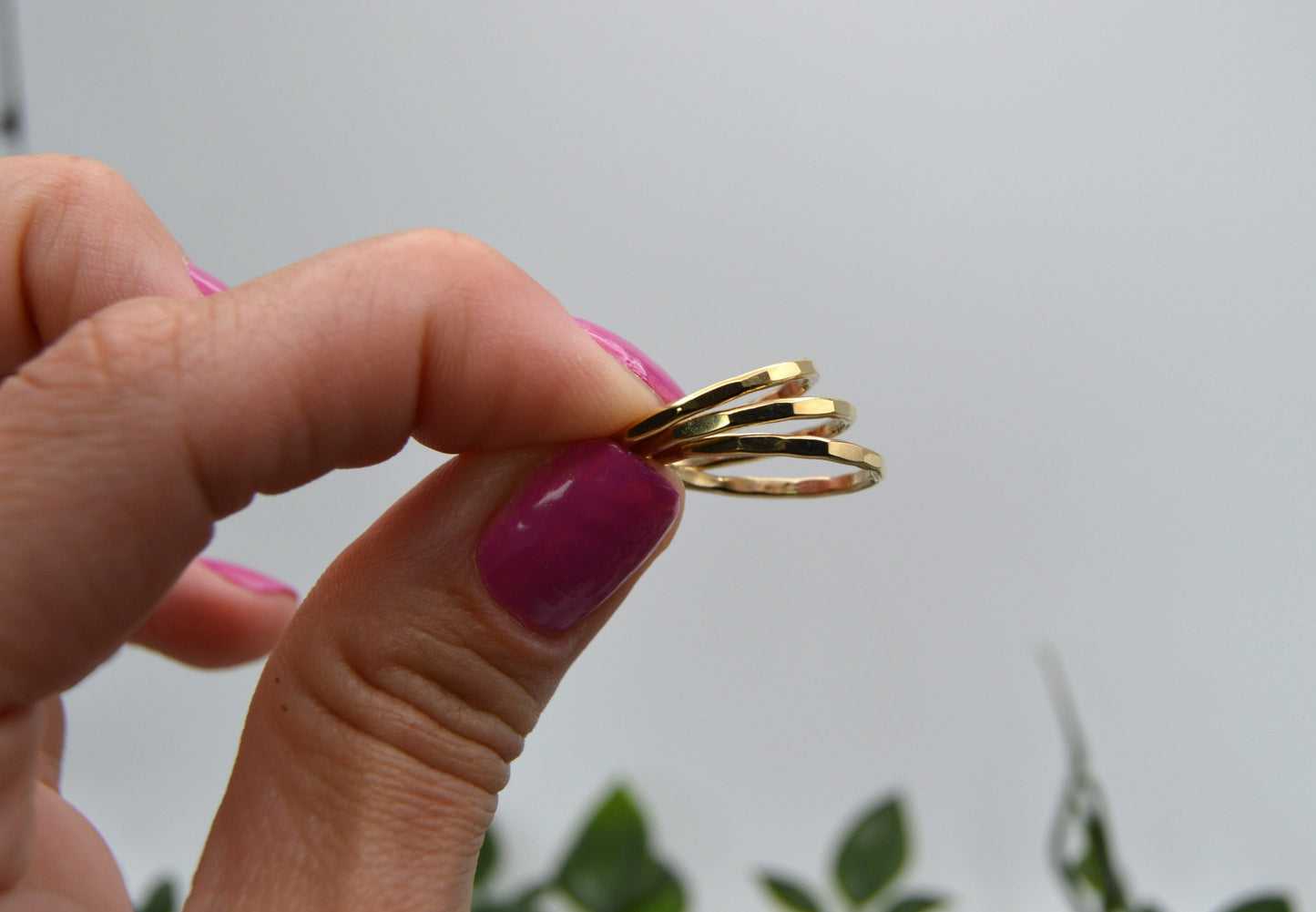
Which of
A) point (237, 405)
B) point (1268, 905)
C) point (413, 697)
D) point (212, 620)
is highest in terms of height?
point (237, 405)

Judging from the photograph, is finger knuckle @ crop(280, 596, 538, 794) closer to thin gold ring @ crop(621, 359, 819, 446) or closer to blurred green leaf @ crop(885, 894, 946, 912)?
thin gold ring @ crop(621, 359, 819, 446)

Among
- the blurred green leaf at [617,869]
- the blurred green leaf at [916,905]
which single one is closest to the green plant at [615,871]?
the blurred green leaf at [617,869]

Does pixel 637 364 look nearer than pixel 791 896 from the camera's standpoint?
Yes

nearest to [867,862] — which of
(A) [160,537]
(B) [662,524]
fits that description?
(B) [662,524]

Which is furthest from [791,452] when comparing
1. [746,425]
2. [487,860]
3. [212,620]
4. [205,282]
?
[487,860]

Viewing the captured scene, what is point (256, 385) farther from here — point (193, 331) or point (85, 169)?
point (85, 169)

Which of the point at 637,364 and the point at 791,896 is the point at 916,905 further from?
the point at 637,364

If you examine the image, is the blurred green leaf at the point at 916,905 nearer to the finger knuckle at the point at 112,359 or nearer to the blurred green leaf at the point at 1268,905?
the blurred green leaf at the point at 1268,905

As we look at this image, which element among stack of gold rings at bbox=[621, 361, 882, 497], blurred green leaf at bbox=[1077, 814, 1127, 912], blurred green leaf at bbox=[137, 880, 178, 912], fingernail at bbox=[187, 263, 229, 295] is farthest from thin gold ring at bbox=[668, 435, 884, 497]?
blurred green leaf at bbox=[137, 880, 178, 912]

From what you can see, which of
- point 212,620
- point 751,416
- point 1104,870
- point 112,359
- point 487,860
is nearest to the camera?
point 112,359
